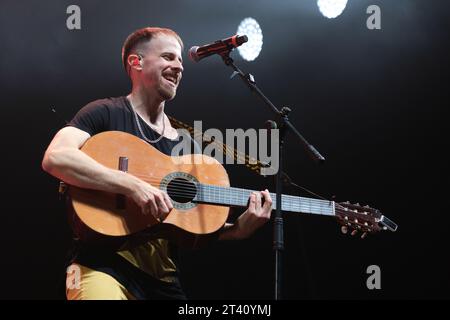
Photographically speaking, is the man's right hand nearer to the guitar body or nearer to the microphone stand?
the guitar body

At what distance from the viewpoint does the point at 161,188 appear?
2.80 m

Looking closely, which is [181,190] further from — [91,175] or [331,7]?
[331,7]

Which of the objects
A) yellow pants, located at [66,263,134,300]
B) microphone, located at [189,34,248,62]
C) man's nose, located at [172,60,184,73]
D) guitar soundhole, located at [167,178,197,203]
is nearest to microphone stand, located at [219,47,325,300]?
microphone, located at [189,34,248,62]

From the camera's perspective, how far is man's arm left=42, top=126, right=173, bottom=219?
8.28 ft

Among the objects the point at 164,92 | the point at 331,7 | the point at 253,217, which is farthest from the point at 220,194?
the point at 331,7

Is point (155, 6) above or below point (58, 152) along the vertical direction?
above

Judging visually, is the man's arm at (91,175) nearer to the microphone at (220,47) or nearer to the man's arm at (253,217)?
the man's arm at (253,217)

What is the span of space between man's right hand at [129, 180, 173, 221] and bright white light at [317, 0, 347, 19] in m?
2.52

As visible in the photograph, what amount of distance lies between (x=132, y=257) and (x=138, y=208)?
24 centimetres

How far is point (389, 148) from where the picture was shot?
4547 mm

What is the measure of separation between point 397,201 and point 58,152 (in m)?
2.87

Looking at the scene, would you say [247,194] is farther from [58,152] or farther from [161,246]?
[58,152]
